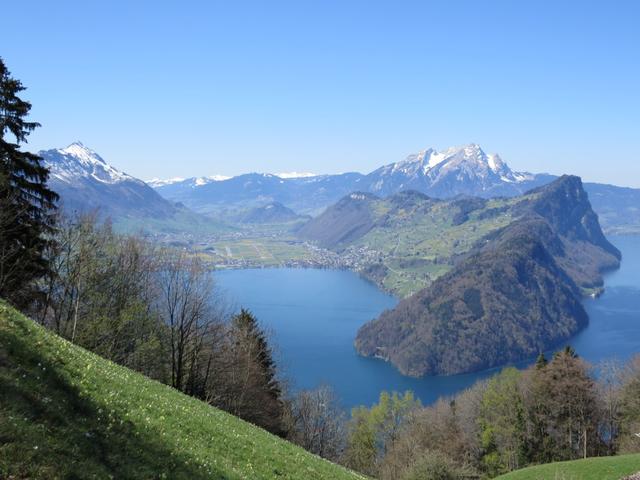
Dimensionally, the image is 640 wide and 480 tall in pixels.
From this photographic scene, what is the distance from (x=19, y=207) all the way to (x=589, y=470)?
3712cm

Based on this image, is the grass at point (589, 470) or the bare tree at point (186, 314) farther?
the bare tree at point (186, 314)

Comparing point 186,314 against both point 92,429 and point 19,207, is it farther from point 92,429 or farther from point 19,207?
point 92,429

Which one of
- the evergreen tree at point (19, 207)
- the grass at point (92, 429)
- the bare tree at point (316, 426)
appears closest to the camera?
the grass at point (92, 429)

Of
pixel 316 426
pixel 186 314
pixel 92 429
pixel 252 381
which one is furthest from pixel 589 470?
pixel 316 426

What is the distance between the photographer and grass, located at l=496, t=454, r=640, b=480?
28266 millimetres

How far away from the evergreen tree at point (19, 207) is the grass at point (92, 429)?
13.8 metres

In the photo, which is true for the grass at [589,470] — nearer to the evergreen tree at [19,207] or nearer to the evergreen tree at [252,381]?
the evergreen tree at [252,381]

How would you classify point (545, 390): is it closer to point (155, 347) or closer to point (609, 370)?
point (609, 370)

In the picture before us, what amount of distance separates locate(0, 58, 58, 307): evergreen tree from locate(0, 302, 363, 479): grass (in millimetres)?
13827

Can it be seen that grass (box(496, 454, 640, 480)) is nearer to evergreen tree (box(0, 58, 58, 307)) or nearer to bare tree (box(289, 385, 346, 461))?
bare tree (box(289, 385, 346, 461))

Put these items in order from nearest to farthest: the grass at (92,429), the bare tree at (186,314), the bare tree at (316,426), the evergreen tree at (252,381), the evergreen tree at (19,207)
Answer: the grass at (92,429), the evergreen tree at (19,207), the bare tree at (186,314), the evergreen tree at (252,381), the bare tree at (316,426)

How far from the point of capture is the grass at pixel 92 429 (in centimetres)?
977

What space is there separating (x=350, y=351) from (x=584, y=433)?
460 ft

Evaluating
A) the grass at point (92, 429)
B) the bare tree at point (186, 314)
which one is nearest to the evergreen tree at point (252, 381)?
the bare tree at point (186, 314)
